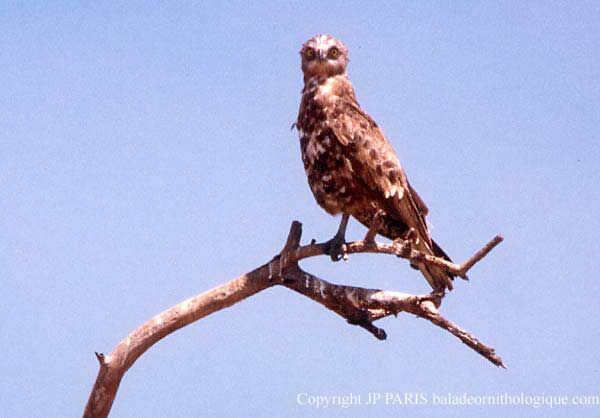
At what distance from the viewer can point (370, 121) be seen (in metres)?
6.02

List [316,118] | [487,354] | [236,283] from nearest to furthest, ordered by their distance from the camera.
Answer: [487,354] → [236,283] → [316,118]

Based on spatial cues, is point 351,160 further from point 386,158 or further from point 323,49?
point 323,49

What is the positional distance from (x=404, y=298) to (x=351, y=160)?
1016 millimetres

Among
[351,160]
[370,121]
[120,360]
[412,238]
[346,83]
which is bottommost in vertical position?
[120,360]

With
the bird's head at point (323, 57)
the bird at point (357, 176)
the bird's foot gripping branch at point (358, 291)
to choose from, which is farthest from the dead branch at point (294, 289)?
the bird's head at point (323, 57)

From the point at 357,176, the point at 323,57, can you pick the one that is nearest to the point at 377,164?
the point at 357,176

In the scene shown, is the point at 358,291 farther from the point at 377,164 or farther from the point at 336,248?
the point at 377,164

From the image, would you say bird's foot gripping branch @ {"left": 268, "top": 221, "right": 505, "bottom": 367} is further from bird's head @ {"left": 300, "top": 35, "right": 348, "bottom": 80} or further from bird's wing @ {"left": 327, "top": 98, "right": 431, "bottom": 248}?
bird's head @ {"left": 300, "top": 35, "right": 348, "bottom": 80}

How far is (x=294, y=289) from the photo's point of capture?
5.71 meters

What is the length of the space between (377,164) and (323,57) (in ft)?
3.27

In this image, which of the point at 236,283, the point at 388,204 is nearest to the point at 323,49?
the point at 388,204

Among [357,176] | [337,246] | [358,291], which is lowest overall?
[358,291]

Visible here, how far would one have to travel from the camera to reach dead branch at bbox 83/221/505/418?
5.46 meters

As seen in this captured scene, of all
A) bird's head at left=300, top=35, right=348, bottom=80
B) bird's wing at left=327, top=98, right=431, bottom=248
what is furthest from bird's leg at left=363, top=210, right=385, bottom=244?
bird's head at left=300, top=35, right=348, bottom=80
